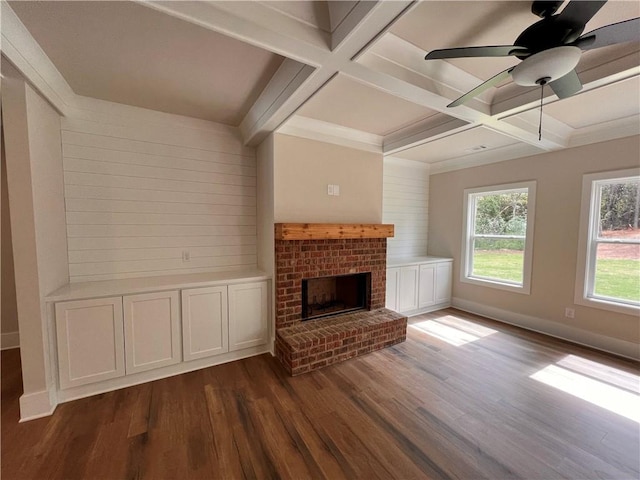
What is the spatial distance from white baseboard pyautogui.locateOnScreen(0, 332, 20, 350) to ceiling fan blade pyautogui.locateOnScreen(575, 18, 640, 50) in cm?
553

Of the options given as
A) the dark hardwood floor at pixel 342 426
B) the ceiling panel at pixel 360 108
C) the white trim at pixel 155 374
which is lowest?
the dark hardwood floor at pixel 342 426

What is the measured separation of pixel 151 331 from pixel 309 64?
260 cm

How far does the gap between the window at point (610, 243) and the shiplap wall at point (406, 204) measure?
221cm

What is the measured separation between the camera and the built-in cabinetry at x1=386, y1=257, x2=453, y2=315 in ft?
13.0

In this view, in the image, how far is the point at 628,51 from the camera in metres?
1.82

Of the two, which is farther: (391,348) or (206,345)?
(391,348)

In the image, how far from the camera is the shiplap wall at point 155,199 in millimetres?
2555

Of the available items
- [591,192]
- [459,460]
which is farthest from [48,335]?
[591,192]

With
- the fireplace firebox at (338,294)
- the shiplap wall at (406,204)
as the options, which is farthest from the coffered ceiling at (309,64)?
the fireplace firebox at (338,294)

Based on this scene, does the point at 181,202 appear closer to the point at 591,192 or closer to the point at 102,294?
the point at 102,294

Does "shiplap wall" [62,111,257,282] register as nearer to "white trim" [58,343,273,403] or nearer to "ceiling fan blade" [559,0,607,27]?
"white trim" [58,343,273,403]

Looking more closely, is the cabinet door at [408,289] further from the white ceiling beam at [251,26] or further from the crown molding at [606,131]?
the white ceiling beam at [251,26]

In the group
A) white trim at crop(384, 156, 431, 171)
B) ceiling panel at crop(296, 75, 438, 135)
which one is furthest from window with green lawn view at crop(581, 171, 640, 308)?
ceiling panel at crop(296, 75, 438, 135)

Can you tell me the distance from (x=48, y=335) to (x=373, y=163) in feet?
12.1
